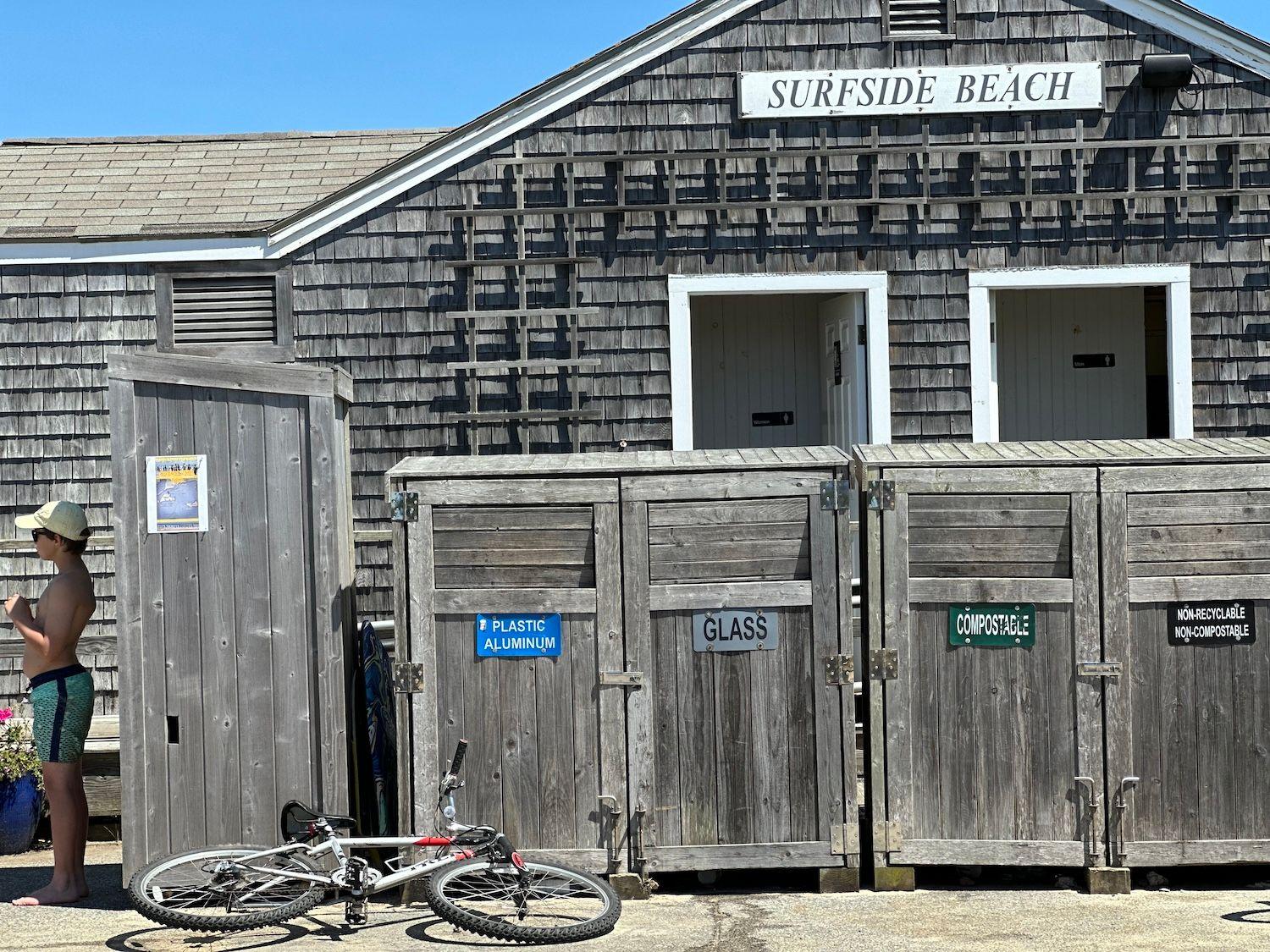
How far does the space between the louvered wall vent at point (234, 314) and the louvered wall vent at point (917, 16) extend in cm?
429

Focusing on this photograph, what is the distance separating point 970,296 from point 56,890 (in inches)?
245

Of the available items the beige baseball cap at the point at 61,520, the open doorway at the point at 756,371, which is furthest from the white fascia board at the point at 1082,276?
the beige baseball cap at the point at 61,520

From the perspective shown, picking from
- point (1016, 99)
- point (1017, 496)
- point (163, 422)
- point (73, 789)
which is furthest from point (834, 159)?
point (73, 789)

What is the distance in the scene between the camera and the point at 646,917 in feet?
17.4

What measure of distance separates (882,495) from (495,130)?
14.7 feet

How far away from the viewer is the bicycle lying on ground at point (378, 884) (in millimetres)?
4898

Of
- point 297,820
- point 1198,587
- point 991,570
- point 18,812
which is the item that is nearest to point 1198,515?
point 1198,587

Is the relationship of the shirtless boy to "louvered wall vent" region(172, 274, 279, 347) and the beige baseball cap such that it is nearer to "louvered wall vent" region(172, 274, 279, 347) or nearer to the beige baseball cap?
the beige baseball cap

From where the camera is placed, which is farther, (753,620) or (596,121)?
(596,121)

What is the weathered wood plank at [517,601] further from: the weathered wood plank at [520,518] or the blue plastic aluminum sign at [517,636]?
the weathered wood plank at [520,518]

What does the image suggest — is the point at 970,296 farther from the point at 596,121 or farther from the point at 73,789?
the point at 73,789

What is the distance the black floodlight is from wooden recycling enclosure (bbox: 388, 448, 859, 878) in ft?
15.8

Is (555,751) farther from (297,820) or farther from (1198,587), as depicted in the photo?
(1198,587)

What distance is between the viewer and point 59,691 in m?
5.75
